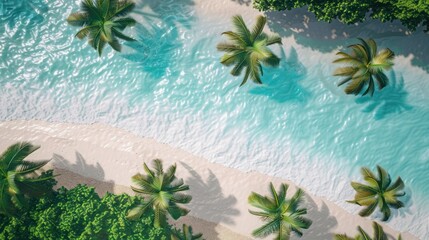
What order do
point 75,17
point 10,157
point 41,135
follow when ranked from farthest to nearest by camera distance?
1. point 41,135
2. point 75,17
3. point 10,157

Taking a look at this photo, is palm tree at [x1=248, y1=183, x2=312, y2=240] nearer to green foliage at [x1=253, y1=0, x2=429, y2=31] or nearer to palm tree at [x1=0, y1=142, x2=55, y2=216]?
green foliage at [x1=253, y1=0, x2=429, y2=31]

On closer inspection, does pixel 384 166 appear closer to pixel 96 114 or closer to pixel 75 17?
pixel 96 114

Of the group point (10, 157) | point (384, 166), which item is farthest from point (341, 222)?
point (10, 157)

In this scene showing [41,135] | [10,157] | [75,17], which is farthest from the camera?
[41,135]

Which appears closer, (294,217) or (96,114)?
(294,217)

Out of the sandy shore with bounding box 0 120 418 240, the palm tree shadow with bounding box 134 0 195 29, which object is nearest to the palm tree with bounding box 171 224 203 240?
the sandy shore with bounding box 0 120 418 240

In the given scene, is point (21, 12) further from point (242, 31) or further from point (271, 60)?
point (271, 60)

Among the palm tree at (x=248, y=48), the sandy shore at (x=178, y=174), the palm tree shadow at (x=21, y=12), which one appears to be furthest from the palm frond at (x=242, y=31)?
the palm tree shadow at (x=21, y=12)
